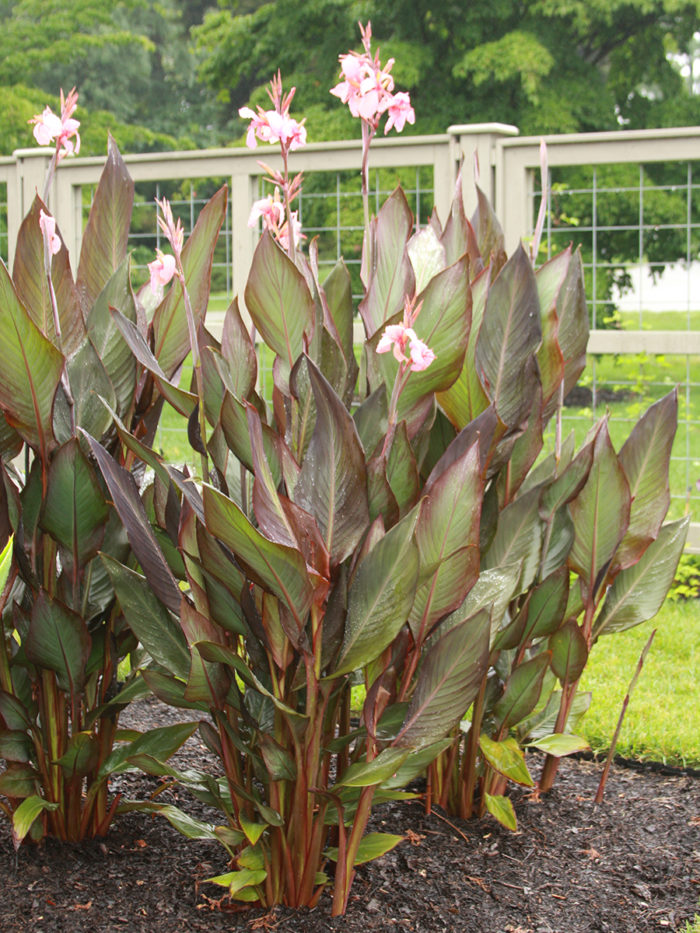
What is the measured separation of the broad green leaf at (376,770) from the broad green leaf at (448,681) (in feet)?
0.17

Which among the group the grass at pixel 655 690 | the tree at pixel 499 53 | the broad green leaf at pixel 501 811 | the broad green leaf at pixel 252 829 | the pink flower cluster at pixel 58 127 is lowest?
the grass at pixel 655 690

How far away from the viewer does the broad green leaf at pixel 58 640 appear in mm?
1980

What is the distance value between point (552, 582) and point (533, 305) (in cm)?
58

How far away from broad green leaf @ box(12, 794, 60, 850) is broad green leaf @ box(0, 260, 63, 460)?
2.20 ft

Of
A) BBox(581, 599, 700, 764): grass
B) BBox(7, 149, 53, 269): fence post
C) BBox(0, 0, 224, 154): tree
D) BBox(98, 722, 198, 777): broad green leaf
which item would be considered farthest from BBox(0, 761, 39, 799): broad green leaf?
BBox(0, 0, 224, 154): tree

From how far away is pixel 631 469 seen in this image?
2.37 meters

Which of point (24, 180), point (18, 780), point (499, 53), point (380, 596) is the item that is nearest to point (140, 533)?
point (380, 596)

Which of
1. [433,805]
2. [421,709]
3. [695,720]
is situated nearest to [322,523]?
[421,709]

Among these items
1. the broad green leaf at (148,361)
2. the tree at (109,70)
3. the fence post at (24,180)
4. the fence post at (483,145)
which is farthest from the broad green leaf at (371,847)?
the tree at (109,70)

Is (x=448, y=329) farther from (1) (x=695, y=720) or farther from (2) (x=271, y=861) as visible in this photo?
(1) (x=695, y=720)

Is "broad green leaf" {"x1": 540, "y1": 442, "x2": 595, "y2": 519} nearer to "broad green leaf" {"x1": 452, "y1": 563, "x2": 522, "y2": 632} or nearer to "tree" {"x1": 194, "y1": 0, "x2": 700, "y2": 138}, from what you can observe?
"broad green leaf" {"x1": 452, "y1": 563, "x2": 522, "y2": 632}

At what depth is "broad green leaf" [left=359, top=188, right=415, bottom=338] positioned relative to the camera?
207 centimetres

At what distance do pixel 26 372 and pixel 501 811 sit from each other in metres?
1.33

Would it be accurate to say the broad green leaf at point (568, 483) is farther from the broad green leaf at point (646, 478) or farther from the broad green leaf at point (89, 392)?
the broad green leaf at point (89, 392)
